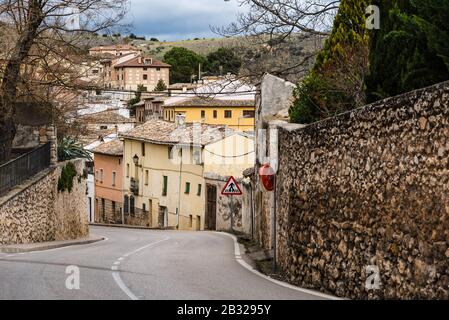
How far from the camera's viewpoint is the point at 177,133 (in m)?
63.0

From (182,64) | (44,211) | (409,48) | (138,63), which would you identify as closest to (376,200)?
(409,48)

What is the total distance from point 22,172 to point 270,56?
946 cm

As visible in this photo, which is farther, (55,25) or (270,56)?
(55,25)

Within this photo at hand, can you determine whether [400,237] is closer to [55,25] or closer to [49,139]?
[55,25]

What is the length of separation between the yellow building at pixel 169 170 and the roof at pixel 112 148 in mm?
2677

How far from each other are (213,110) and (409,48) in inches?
3084

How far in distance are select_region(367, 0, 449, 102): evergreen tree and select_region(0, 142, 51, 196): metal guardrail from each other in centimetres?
1555

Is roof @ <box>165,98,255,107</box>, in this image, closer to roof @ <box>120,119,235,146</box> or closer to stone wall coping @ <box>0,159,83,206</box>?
roof @ <box>120,119,235,146</box>

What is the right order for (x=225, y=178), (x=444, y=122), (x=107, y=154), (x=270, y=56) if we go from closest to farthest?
1. (x=444, y=122)
2. (x=270, y=56)
3. (x=225, y=178)
4. (x=107, y=154)

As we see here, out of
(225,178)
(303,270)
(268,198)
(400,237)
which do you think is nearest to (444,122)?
(400,237)

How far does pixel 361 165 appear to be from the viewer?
12625 mm

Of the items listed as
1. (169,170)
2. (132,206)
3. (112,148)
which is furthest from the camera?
(112,148)

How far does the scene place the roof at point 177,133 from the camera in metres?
59.2

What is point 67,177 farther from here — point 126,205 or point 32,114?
point 126,205
